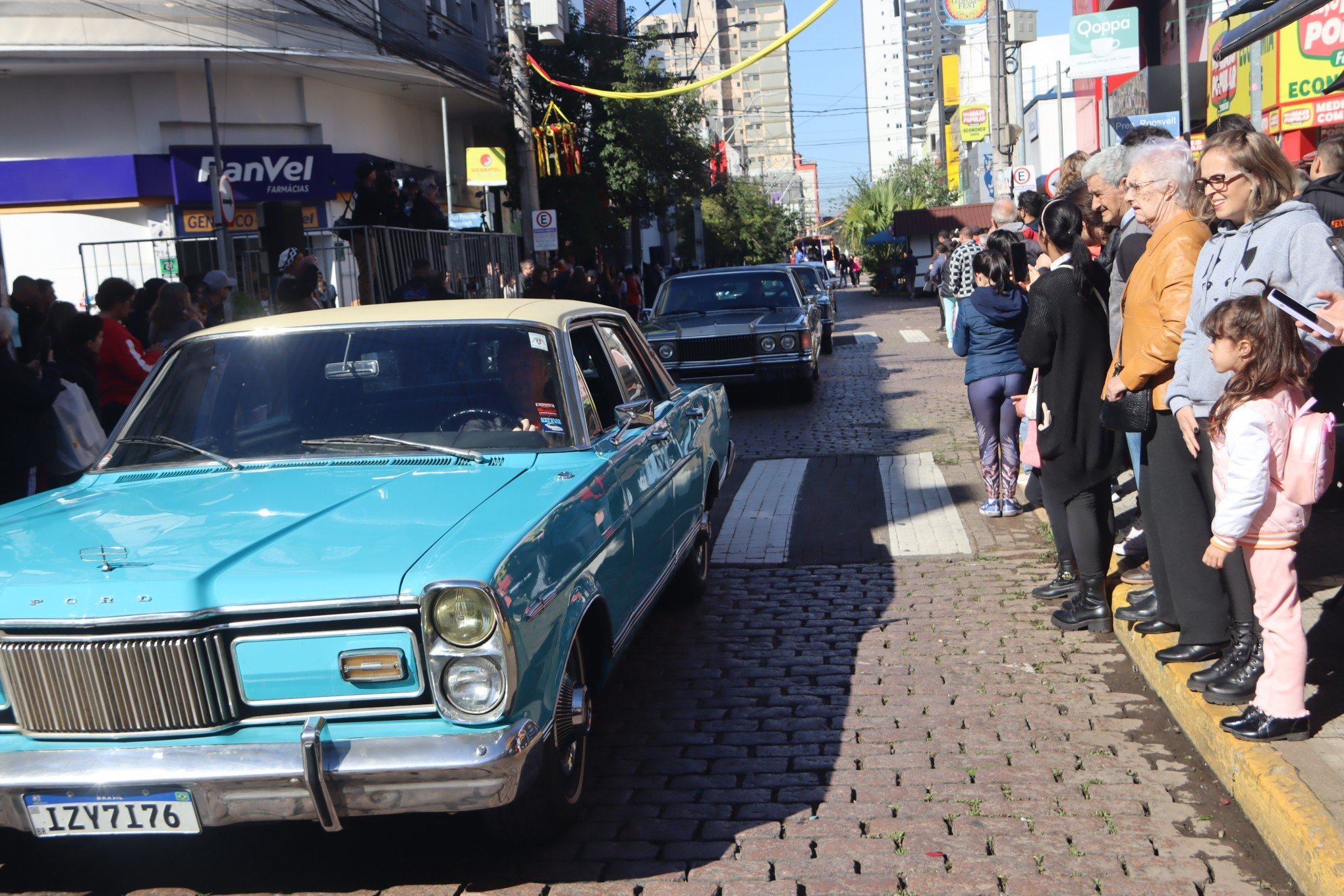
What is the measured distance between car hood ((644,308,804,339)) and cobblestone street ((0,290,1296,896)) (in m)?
7.61

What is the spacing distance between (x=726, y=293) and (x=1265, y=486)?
12572 millimetres

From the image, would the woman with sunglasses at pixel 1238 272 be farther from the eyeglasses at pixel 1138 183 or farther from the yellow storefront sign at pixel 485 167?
the yellow storefront sign at pixel 485 167

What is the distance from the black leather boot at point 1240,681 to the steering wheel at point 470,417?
2.72 m

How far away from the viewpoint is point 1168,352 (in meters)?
4.62

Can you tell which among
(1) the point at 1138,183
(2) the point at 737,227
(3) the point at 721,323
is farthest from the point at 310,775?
(2) the point at 737,227

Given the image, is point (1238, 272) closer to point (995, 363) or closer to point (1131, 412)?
point (1131, 412)

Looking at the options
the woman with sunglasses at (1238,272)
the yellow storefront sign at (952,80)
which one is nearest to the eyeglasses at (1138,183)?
the woman with sunglasses at (1238,272)

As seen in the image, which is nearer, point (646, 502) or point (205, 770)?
point (205, 770)

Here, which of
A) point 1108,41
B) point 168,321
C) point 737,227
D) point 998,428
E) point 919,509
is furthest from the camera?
point 737,227

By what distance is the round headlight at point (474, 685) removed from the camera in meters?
3.33

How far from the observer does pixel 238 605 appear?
10.8ft

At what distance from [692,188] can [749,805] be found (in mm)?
28145

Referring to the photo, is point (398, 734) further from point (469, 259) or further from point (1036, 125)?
point (1036, 125)

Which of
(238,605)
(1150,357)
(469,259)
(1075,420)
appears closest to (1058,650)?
(1075,420)
